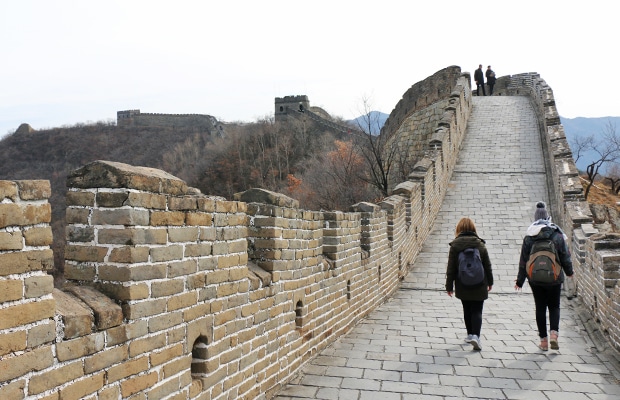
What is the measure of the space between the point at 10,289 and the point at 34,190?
34 cm

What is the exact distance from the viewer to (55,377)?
198 centimetres

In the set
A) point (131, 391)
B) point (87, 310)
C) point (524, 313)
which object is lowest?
point (524, 313)

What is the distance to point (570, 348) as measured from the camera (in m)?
5.70

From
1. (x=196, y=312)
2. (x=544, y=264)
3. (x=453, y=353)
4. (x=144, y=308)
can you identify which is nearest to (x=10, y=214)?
(x=144, y=308)

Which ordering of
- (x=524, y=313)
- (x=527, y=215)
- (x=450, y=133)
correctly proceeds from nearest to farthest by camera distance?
(x=524, y=313) → (x=527, y=215) → (x=450, y=133)

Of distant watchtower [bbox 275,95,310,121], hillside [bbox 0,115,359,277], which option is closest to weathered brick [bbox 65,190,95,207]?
hillside [bbox 0,115,359,277]

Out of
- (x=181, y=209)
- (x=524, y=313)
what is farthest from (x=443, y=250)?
(x=181, y=209)

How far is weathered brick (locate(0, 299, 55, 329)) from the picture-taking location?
1.79m

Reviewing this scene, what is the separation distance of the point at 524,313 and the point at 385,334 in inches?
93.4

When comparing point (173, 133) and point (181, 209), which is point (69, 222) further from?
point (173, 133)

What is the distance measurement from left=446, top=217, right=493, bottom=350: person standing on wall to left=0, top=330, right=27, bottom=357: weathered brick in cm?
451

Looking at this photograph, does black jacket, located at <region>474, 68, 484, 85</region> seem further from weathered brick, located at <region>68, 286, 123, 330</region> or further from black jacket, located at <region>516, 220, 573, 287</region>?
weathered brick, located at <region>68, 286, 123, 330</region>

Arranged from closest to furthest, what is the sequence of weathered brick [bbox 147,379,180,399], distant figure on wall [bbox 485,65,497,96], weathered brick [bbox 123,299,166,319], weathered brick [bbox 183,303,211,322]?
1. weathered brick [bbox 123,299,166,319]
2. weathered brick [bbox 147,379,180,399]
3. weathered brick [bbox 183,303,211,322]
4. distant figure on wall [bbox 485,65,497,96]

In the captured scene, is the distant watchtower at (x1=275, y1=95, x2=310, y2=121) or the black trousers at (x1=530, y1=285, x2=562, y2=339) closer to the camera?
the black trousers at (x1=530, y1=285, x2=562, y2=339)
